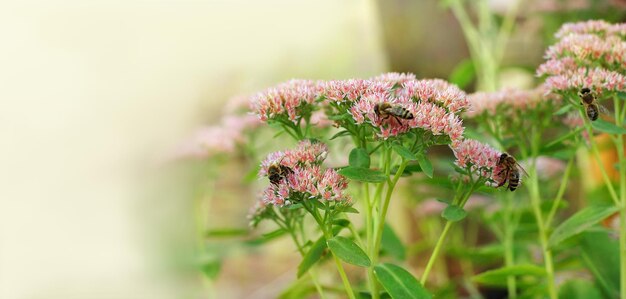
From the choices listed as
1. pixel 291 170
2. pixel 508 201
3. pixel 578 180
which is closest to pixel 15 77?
pixel 291 170

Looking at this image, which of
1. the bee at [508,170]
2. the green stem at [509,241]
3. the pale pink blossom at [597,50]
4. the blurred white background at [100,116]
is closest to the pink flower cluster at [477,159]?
the bee at [508,170]

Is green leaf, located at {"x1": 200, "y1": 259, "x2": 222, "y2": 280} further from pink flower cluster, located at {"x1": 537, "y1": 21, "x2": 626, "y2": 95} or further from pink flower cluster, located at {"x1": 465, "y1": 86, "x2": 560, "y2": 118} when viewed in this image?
pink flower cluster, located at {"x1": 537, "y1": 21, "x2": 626, "y2": 95}

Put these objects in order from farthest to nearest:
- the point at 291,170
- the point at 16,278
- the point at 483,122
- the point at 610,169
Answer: the point at 610,169 → the point at 16,278 → the point at 483,122 → the point at 291,170

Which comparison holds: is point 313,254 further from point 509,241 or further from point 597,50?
Answer: point 509,241

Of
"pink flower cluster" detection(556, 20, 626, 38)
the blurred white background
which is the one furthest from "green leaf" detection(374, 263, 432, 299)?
the blurred white background

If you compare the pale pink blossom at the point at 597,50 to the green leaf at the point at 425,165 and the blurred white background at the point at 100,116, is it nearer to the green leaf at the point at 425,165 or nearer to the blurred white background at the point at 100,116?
the green leaf at the point at 425,165

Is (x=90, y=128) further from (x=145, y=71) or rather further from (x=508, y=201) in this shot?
(x=508, y=201)
